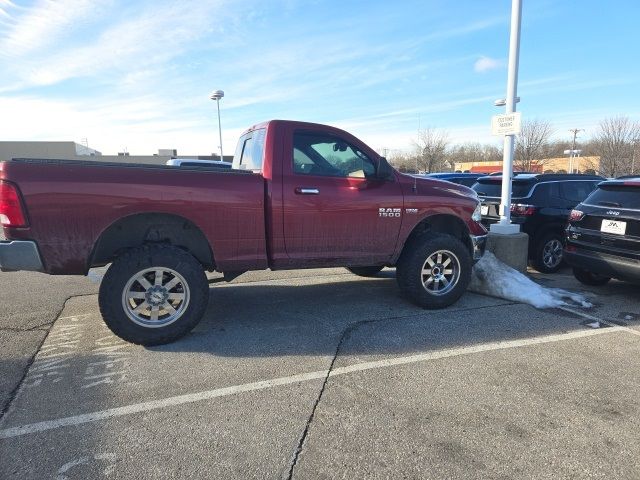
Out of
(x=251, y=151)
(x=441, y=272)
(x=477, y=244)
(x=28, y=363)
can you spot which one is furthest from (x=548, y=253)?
(x=28, y=363)

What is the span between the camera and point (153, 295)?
4.16 meters

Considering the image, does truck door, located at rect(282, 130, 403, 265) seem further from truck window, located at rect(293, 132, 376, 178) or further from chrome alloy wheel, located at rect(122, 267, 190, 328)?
chrome alloy wheel, located at rect(122, 267, 190, 328)

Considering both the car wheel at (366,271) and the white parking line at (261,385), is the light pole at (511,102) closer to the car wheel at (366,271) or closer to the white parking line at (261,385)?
the car wheel at (366,271)

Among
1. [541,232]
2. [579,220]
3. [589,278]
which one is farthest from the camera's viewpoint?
[541,232]

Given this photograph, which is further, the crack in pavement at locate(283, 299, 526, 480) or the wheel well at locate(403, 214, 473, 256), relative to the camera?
the wheel well at locate(403, 214, 473, 256)

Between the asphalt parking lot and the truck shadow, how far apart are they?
1.1 inches

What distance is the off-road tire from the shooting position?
7.88 metres

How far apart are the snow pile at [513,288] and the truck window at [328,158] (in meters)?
2.51

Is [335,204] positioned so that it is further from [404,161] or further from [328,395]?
[404,161]

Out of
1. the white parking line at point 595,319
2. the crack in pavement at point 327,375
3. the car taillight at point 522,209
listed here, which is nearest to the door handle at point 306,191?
the crack in pavement at point 327,375

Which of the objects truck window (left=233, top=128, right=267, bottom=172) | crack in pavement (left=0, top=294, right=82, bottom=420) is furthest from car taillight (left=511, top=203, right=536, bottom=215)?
crack in pavement (left=0, top=294, right=82, bottom=420)

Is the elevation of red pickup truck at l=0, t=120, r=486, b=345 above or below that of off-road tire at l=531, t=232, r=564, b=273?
above

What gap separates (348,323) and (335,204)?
4.26ft

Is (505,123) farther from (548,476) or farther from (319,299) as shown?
(548,476)
